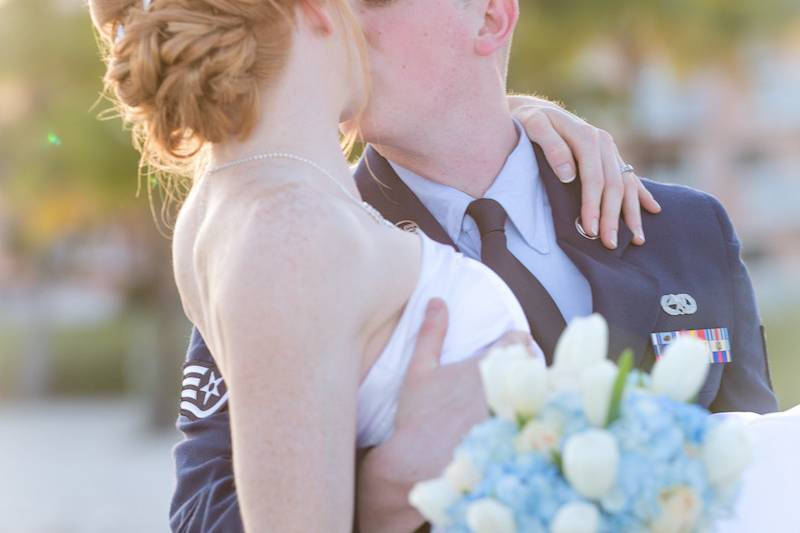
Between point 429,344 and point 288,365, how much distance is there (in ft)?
1.19

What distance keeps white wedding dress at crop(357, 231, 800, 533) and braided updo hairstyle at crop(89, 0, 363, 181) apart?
17.9 inches

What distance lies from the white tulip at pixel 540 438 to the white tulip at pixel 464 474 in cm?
7

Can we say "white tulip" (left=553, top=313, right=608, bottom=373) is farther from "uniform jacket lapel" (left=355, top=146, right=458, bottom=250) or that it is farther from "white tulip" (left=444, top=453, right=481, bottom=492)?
"uniform jacket lapel" (left=355, top=146, right=458, bottom=250)

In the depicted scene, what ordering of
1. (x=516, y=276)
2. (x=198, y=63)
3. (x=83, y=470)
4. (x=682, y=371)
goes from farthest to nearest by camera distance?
1. (x=83, y=470)
2. (x=516, y=276)
3. (x=198, y=63)
4. (x=682, y=371)

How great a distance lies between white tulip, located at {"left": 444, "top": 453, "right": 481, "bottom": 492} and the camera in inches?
66.7

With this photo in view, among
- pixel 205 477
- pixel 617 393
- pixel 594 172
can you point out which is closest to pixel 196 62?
pixel 617 393

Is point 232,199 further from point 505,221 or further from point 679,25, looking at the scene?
point 679,25

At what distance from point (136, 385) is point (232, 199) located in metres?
23.0

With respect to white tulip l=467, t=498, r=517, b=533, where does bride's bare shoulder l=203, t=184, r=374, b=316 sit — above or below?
above

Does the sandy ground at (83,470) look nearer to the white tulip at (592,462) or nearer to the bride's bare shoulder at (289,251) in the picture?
the bride's bare shoulder at (289,251)

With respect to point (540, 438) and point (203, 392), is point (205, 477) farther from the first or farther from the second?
point (540, 438)

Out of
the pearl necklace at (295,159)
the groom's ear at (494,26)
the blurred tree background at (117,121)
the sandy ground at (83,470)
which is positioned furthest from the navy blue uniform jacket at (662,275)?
the blurred tree background at (117,121)

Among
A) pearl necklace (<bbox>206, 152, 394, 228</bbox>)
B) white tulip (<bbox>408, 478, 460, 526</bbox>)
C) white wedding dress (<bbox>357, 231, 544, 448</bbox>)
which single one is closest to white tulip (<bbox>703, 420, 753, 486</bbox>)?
white tulip (<bbox>408, 478, 460, 526</bbox>)

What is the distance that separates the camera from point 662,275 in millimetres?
3170
